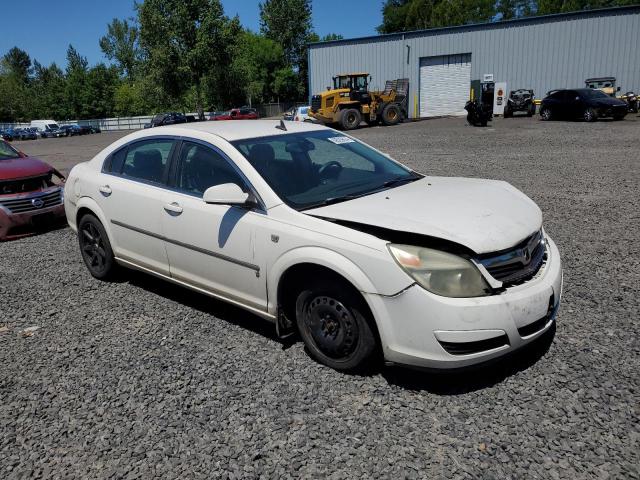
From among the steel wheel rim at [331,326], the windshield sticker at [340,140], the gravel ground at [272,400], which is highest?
the windshield sticker at [340,140]

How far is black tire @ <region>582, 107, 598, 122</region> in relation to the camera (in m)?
23.0

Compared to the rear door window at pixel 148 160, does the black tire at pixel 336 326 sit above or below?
below

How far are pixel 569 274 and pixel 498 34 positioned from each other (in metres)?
34.0

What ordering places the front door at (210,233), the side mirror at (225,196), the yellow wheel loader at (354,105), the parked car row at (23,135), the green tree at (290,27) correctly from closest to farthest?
the side mirror at (225,196) < the front door at (210,233) < the yellow wheel loader at (354,105) < the parked car row at (23,135) < the green tree at (290,27)

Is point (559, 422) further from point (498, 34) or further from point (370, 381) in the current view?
point (498, 34)

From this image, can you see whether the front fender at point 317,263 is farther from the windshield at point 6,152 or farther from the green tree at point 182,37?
the green tree at point 182,37

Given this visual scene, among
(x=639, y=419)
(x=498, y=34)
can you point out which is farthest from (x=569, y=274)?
(x=498, y=34)

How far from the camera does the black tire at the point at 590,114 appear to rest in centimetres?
2298

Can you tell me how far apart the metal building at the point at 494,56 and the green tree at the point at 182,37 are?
1409 centimetres

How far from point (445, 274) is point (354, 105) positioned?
2434 cm

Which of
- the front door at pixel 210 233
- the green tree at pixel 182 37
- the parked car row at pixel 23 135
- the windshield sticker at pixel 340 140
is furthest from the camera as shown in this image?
the parked car row at pixel 23 135

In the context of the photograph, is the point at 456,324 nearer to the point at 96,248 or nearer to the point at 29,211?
the point at 96,248

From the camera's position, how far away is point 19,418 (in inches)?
121

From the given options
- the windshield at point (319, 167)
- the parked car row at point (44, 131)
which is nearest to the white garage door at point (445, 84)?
the windshield at point (319, 167)
